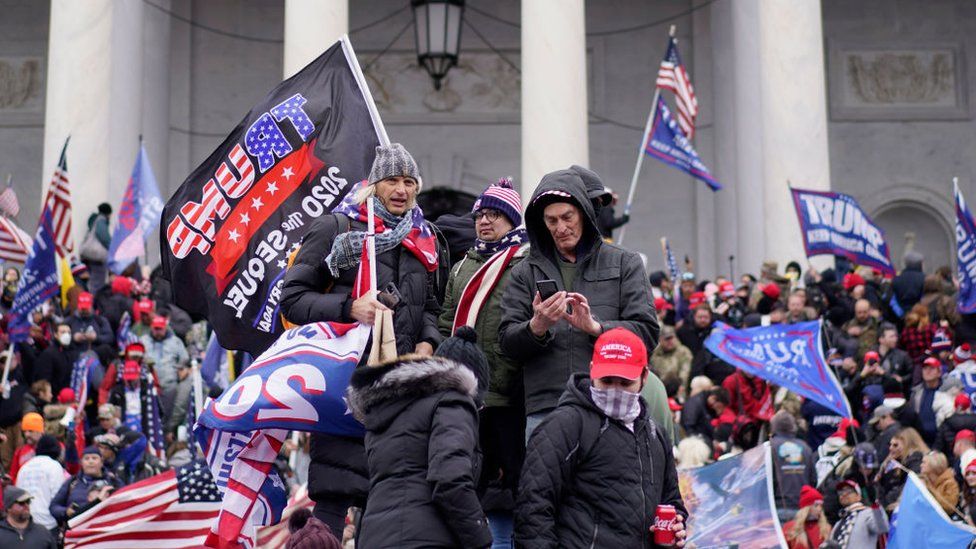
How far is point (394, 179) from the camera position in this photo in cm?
810

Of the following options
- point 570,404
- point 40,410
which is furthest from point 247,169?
point 40,410

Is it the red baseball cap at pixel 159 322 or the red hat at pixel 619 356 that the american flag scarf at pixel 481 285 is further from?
the red baseball cap at pixel 159 322

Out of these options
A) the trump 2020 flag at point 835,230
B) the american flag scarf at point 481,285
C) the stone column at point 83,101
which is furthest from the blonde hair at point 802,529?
the stone column at point 83,101

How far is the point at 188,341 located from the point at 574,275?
1320cm

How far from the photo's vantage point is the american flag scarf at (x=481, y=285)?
8023 mm

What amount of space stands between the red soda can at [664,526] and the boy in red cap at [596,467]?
0.08 feet

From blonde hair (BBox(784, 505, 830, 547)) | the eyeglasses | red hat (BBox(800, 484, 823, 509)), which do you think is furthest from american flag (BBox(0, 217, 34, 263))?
the eyeglasses

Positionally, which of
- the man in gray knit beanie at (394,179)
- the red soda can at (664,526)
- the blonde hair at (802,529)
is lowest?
the blonde hair at (802,529)

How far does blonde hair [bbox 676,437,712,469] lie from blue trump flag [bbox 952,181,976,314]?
5030mm

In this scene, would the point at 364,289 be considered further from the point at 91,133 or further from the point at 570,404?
the point at 91,133

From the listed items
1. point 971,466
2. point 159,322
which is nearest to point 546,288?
point 971,466

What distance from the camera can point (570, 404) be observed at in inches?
277

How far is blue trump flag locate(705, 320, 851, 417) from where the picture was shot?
1452 cm

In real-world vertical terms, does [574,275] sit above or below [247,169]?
below
